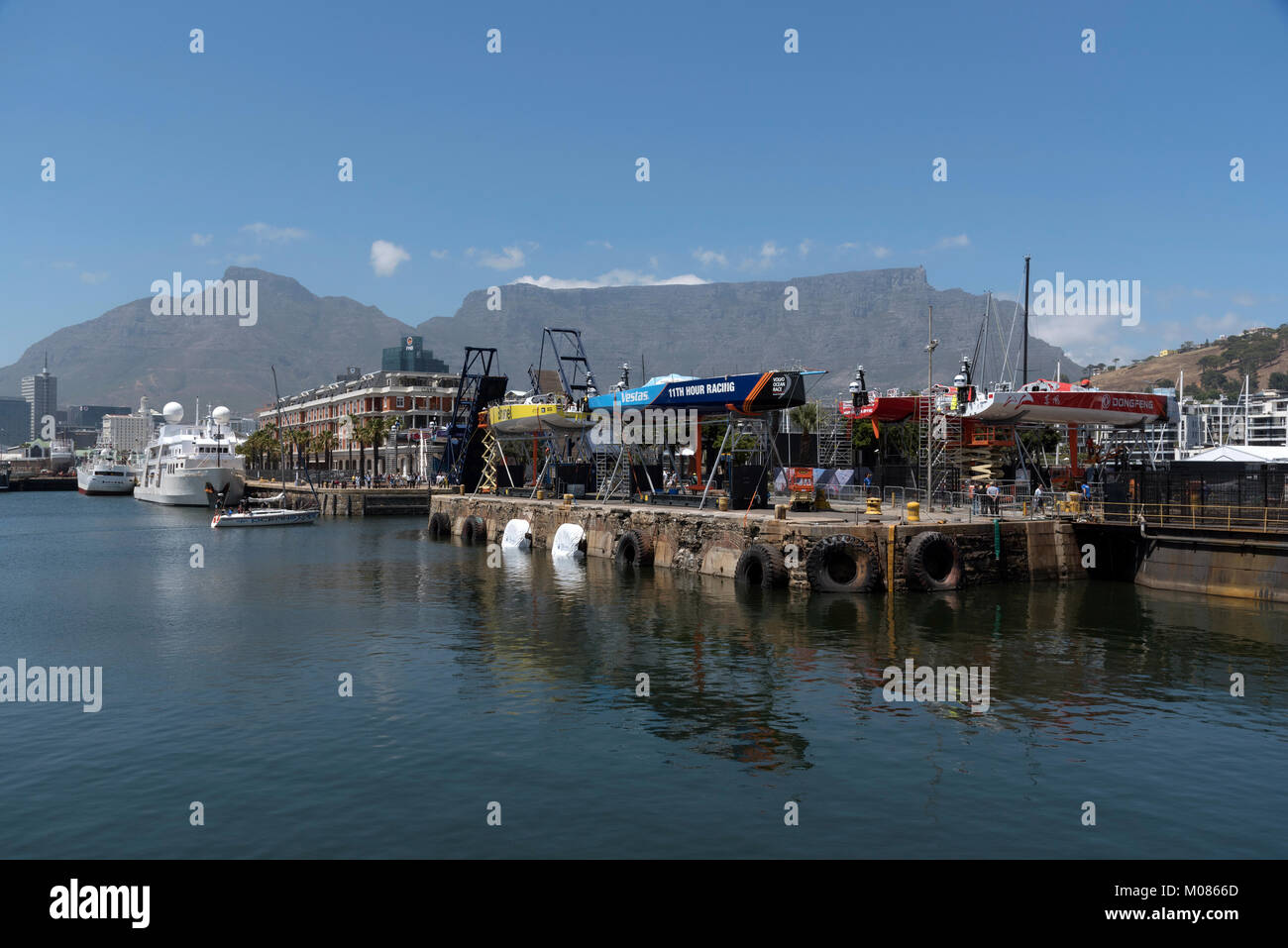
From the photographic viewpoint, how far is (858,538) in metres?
38.3

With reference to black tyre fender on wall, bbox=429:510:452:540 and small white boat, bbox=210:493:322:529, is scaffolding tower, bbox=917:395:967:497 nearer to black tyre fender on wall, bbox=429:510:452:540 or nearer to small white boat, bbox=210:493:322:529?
black tyre fender on wall, bbox=429:510:452:540

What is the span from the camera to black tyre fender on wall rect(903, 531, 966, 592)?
124 feet

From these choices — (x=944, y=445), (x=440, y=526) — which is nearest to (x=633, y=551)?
(x=944, y=445)

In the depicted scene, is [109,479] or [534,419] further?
[109,479]

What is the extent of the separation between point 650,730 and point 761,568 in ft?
67.9

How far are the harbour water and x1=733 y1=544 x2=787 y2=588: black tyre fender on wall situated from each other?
7.32 feet

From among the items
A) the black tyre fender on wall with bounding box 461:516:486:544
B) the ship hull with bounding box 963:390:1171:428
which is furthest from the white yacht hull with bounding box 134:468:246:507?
the ship hull with bounding box 963:390:1171:428

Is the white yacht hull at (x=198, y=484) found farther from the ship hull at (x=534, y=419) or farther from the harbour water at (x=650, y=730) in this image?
the harbour water at (x=650, y=730)

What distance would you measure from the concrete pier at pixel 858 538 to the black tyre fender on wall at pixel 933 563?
0.27m

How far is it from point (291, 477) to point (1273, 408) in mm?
199860

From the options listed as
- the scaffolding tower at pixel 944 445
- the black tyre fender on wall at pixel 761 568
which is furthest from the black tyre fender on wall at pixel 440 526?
the scaffolding tower at pixel 944 445

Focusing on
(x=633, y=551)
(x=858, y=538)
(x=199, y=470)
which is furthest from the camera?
(x=199, y=470)

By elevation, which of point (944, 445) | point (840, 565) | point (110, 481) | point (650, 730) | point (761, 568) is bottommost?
point (650, 730)

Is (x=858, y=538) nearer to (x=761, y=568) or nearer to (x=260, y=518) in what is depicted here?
(x=761, y=568)
